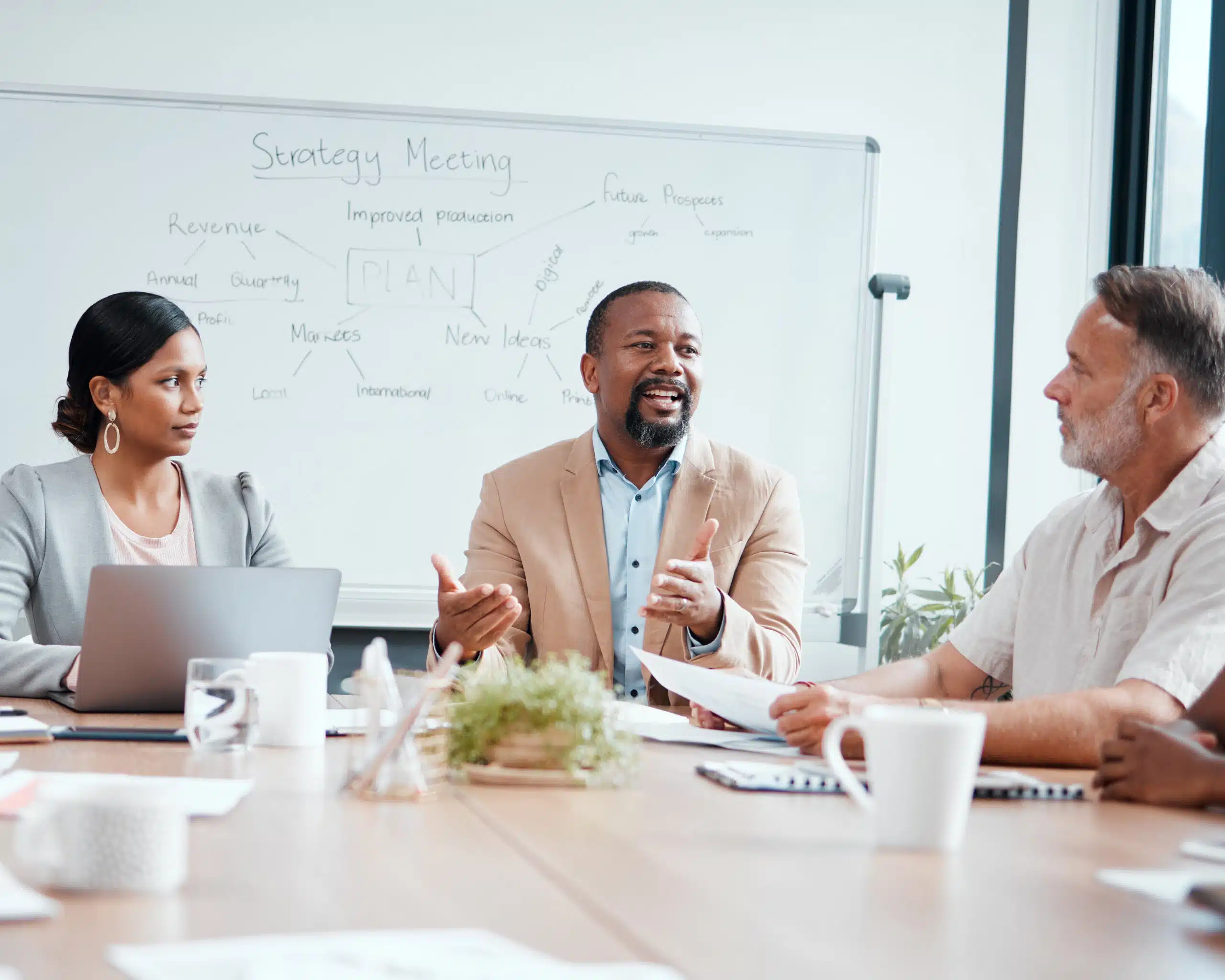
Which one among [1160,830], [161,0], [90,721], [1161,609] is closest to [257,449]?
[161,0]

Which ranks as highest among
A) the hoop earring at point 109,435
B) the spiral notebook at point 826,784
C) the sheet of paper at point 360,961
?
the hoop earring at point 109,435

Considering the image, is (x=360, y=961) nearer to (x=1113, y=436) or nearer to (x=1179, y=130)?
(x=1113, y=436)

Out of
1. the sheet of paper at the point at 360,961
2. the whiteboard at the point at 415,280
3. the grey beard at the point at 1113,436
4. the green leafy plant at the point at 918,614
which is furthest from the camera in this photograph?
the green leafy plant at the point at 918,614

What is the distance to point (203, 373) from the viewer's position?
8.69ft

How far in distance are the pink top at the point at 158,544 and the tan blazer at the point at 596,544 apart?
528 mm

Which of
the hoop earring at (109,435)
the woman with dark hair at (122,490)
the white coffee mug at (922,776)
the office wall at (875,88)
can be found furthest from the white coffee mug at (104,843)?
the office wall at (875,88)

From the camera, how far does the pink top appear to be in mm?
2404

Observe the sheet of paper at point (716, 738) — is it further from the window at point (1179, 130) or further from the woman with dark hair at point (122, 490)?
the window at point (1179, 130)

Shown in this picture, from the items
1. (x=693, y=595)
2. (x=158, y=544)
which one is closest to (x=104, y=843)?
(x=693, y=595)

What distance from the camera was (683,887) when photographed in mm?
838

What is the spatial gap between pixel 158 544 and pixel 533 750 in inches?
55.7

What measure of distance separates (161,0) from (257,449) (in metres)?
1.23

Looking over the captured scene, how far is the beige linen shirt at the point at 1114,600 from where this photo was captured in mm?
1607

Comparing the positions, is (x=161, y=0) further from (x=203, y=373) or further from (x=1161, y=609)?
(x=1161, y=609)
